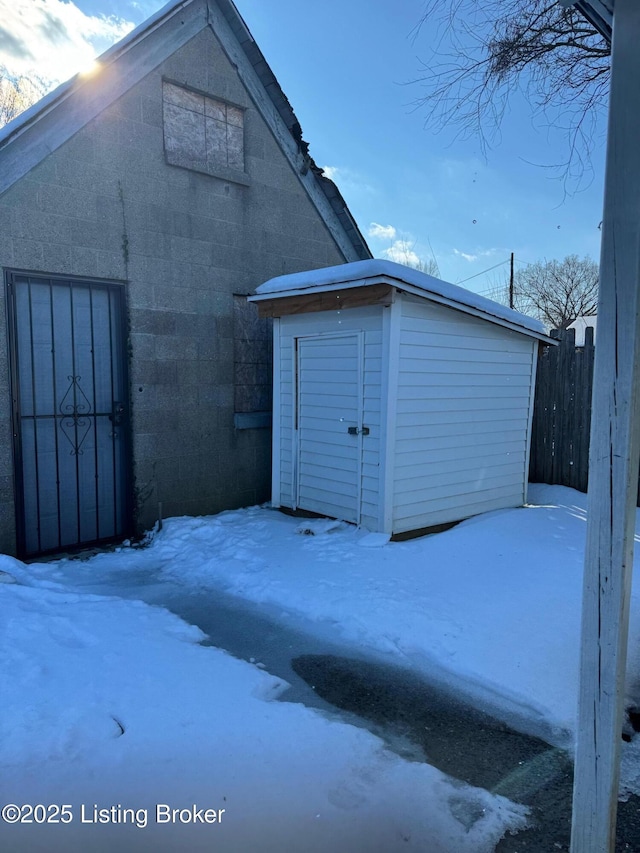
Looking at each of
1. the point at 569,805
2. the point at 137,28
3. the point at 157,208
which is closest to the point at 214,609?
the point at 569,805

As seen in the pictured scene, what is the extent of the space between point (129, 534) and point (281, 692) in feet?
11.1

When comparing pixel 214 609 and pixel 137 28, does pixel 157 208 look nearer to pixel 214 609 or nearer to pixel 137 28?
pixel 137 28

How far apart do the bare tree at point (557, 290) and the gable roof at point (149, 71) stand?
72.1 ft

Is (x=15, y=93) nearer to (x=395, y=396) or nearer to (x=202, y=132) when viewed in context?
(x=202, y=132)

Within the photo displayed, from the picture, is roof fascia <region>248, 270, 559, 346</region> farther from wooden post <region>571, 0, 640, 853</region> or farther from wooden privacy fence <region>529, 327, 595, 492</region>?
wooden post <region>571, 0, 640, 853</region>

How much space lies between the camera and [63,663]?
3.11 meters

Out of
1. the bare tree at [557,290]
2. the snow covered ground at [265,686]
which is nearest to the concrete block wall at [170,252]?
the snow covered ground at [265,686]

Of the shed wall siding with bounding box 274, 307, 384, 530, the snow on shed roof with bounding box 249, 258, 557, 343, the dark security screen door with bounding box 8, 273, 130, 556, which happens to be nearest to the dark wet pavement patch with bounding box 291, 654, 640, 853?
the shed wall siding with bounding box 274, 307, 384, 530

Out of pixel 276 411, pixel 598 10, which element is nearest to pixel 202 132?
pixel 276 411

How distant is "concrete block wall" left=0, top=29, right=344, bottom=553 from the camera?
5164 mm

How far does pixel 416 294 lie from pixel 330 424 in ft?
5.25

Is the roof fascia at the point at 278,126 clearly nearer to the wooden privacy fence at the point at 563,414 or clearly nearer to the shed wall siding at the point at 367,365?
the shed wall siding at the point at 367,365

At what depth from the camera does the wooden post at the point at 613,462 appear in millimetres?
1634

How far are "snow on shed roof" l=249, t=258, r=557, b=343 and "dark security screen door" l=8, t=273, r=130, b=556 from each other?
1693 millimetres
